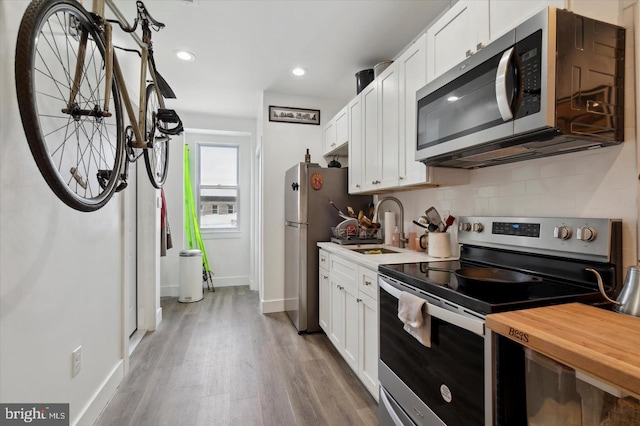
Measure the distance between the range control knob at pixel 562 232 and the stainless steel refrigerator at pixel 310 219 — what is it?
6.69 feet

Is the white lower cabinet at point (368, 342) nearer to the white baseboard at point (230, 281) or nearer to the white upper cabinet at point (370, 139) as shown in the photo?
the white upper cabinet at point (370, 139)

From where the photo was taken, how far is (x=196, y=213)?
191 inches

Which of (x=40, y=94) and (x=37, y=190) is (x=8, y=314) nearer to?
(x=37, y=190)

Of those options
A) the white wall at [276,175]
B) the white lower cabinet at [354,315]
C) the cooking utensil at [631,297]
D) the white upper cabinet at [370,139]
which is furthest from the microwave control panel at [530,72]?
the white wall at [276,175]

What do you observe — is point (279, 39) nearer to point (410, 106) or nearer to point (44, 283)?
point (410, 106)

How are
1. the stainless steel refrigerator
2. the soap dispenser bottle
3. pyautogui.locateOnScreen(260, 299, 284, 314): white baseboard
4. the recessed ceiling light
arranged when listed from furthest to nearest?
pyautogui.locateOnScreen(260, 299, 284, 314): white baseboard
the stainless steel refrigerator
the recessed ceiling light
the soap dispenser bottle

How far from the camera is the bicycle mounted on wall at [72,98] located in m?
0.89

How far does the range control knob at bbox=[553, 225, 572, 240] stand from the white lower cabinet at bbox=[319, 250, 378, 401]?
2.91 feet

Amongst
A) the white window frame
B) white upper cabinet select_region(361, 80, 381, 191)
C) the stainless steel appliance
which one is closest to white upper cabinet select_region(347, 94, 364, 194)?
white upper cabinet select_region(361, 80, 381, 191)

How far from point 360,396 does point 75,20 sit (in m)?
2.55

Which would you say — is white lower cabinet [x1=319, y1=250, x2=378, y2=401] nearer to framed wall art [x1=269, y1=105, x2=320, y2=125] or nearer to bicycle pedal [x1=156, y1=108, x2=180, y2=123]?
bicycle pedal [x1=156, y1=108, x2=180, y2=123]

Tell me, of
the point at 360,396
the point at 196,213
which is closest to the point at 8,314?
the point at 360,396

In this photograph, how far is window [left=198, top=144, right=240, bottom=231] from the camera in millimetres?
4906

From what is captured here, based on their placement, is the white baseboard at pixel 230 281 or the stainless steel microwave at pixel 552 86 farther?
the white baseboard at pixel 230 281
